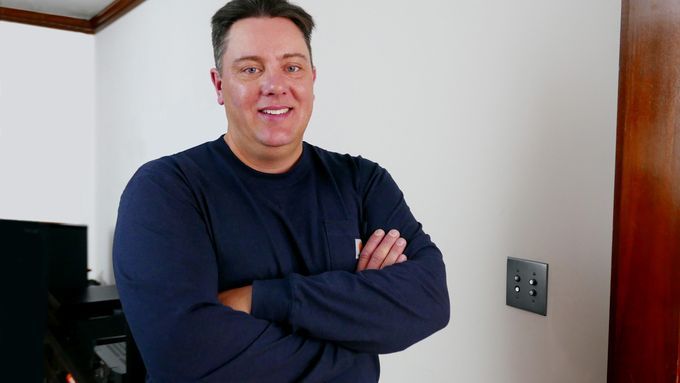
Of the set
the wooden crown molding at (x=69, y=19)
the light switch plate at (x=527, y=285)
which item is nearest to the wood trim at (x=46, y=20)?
the wooden crown molding at (x=69, y=19)

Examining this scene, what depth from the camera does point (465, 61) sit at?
1514 millimetres

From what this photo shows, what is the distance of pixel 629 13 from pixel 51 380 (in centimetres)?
186

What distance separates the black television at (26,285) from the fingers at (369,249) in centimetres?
100

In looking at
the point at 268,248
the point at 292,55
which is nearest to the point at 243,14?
the point at 292,55

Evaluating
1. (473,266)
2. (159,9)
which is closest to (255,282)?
(473,266)

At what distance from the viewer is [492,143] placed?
56.9 inches

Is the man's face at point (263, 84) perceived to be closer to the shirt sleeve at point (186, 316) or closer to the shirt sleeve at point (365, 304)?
the shirt sleeve at point (186, 316)

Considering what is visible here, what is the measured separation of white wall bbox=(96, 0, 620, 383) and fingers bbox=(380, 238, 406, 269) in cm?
32

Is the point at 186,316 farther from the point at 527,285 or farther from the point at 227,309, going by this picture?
the point at 527,285

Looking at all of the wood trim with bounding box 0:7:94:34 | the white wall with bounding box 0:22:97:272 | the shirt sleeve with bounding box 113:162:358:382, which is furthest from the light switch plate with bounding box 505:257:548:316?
the wood trim with bounding box 0:7:94:34

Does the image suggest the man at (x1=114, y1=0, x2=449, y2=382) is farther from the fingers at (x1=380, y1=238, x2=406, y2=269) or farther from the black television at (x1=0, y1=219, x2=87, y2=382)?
the black television at (x1=0, y1=219, x2=87, y2=382)

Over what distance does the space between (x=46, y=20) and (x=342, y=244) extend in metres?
3.89

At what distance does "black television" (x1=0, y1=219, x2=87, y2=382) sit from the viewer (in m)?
1.67

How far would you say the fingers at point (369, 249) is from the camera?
1.24 m
